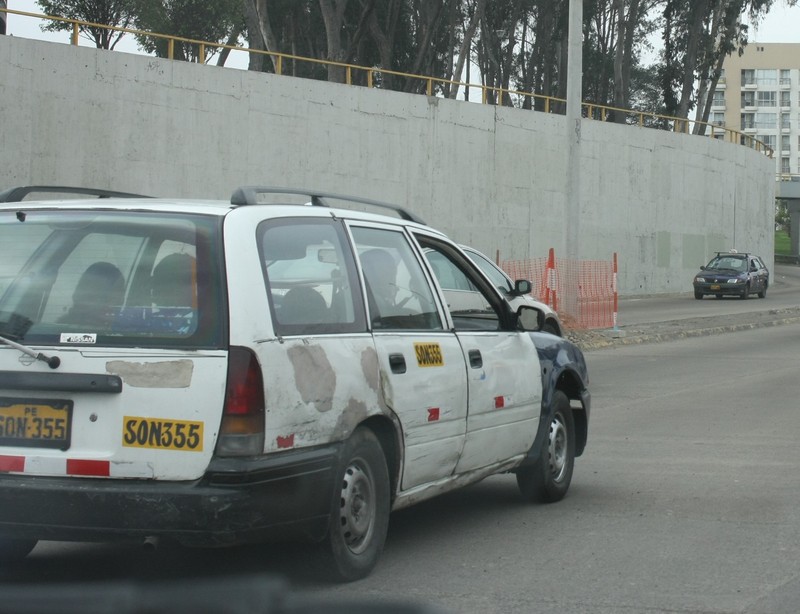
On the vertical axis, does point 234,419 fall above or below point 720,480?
above

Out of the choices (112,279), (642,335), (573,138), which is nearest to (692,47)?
(573,138)

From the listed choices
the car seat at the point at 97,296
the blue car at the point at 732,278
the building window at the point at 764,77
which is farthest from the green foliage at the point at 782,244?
the car seat at the point at 97,296

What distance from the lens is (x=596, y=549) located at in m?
Answer: 6.27

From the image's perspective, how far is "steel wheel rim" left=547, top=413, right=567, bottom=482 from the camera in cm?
747

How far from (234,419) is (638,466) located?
191 inches

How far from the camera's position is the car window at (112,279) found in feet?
16.0

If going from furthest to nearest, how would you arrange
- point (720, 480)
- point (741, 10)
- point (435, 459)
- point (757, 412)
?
point (741, 10) → point (757, 412) → point (720, 480) → point (435, 459)

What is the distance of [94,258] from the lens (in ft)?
16.9

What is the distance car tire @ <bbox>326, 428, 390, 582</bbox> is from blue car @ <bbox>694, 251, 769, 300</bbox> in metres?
38.4

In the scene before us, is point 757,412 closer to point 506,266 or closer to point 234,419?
point 234,419

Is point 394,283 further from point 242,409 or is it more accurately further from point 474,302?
point 474,302

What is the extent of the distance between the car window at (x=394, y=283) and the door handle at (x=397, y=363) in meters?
0.16

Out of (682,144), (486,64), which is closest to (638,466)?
(682,144)

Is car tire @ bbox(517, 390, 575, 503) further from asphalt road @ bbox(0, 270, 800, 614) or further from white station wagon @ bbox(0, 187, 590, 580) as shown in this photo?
white station wagon @ bbox(0, 187, 590, 580)
